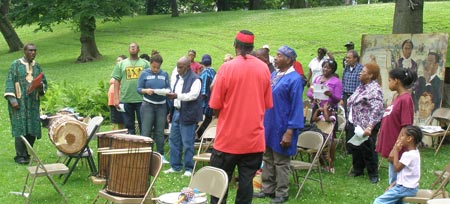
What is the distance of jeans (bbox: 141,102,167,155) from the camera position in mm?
8602

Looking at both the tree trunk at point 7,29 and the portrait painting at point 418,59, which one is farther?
the tree trunk at point 7,29

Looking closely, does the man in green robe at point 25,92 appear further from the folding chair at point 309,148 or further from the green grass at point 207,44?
the folding chair at point 309,148

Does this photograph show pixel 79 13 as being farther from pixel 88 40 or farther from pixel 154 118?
pixel 154 118

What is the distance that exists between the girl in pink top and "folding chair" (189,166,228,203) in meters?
2.01

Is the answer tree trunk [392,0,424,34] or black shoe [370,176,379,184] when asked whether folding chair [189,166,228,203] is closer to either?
black shoe [370,176,379,184]

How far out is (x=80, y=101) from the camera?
1395 cm

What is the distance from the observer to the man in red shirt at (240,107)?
17.8 ft

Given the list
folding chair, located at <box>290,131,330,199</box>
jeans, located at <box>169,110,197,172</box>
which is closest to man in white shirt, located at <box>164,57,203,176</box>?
jeans, located at <box>169,110,197,172</box>

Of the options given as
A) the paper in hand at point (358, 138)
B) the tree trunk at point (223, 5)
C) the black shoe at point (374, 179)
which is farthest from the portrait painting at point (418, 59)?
the tree trunk at point (223, 5)

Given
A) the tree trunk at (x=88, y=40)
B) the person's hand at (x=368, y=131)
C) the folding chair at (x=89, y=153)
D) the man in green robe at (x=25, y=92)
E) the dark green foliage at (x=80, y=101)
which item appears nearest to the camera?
the person's hand at (x=368, y=131)

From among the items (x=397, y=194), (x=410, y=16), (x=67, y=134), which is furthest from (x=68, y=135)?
(x=410, y=16)

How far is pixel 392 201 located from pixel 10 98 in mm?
5971

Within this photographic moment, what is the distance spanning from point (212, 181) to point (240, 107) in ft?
2.55

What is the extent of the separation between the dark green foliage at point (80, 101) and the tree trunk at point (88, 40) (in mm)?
11002
